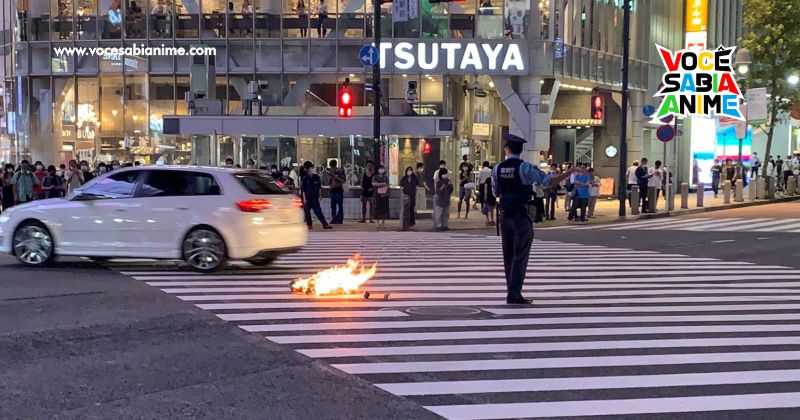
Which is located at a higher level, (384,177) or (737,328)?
(384,177)

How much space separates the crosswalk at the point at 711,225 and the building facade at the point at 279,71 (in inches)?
299

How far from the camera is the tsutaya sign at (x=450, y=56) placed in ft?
105

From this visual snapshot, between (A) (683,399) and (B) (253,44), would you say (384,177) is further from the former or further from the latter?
(A) (683,399)

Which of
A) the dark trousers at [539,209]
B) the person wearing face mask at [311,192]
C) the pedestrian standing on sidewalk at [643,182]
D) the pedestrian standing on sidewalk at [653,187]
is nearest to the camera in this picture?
the person wearing face mask at [311,192]

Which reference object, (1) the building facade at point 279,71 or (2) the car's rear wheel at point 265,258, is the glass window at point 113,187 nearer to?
(2) the car's rear wheel at point 265,258

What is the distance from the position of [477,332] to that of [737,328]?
114 inches

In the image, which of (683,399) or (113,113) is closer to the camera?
(683,399)

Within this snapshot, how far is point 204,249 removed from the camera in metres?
12.5

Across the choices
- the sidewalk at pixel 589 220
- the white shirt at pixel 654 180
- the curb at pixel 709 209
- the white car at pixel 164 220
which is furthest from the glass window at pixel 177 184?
the white shirt at pixel 654 180

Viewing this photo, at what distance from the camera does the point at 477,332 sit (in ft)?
27.7

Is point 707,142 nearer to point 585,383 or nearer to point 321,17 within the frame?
point 321,17

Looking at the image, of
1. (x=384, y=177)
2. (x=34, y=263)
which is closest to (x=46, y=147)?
(x=384, y=177)

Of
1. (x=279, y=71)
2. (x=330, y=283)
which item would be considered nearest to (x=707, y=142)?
(x=279, y=71)

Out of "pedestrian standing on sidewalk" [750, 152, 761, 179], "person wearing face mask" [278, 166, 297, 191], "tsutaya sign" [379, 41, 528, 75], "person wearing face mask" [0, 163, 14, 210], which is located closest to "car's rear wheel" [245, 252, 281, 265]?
"person wearing face mask" [278, 166, 297, 191]
